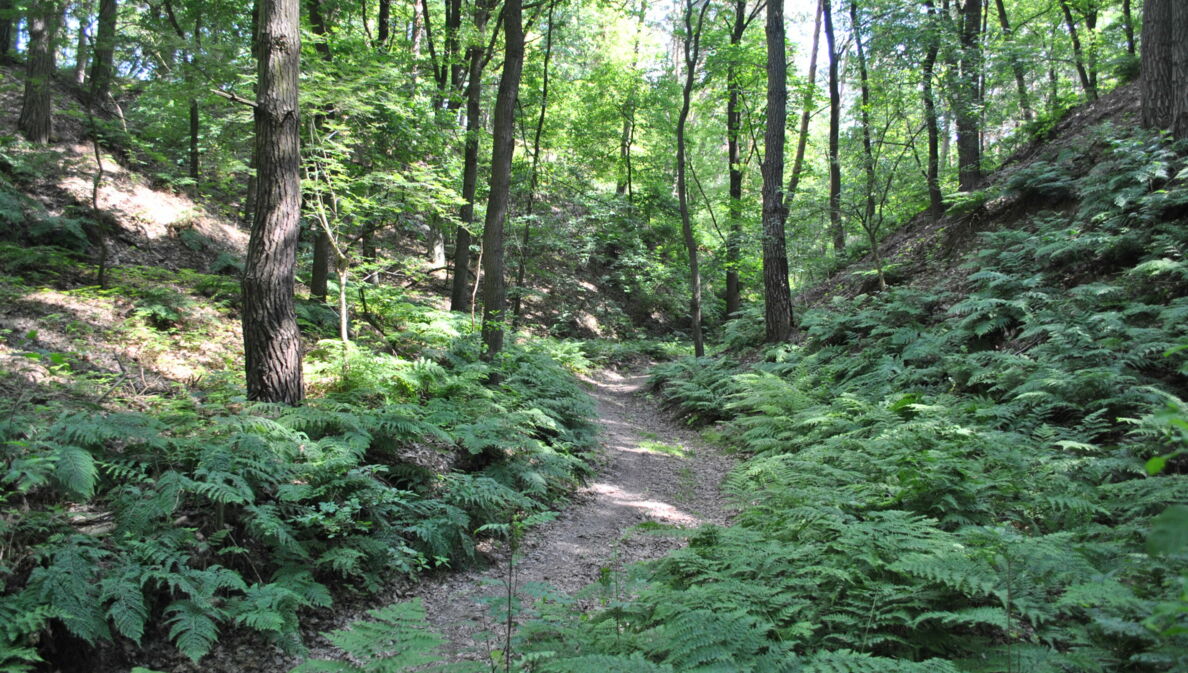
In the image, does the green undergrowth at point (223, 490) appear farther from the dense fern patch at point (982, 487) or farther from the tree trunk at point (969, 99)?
the tree trunk at point (969, 99)

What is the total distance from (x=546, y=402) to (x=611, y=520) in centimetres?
257

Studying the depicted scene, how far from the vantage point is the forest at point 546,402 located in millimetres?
2949

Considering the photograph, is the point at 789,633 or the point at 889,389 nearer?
the point at 789,633

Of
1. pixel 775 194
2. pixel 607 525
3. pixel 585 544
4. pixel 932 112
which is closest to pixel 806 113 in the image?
pixel 932 112

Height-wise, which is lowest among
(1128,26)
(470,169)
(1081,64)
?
(470,169)

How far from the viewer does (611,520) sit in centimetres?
639

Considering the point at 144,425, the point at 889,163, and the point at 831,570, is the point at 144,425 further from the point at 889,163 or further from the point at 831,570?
the point at 889,163

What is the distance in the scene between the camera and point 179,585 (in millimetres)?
3338

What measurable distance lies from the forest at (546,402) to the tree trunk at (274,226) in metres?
0.03

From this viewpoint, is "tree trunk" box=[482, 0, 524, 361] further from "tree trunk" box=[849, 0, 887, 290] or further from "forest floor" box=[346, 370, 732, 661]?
"tree trunk" box=[849, 0, 887, 290]

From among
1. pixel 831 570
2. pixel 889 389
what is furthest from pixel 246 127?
pixel 889 389

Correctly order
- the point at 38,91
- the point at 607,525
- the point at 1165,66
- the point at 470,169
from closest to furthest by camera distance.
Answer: the point at 607,525
the point at 1165,66
the point at 38,91
the point at 470,169

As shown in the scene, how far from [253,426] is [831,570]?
4.39 metres

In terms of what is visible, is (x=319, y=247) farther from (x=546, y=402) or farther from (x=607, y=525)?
(x=607, y=525)
